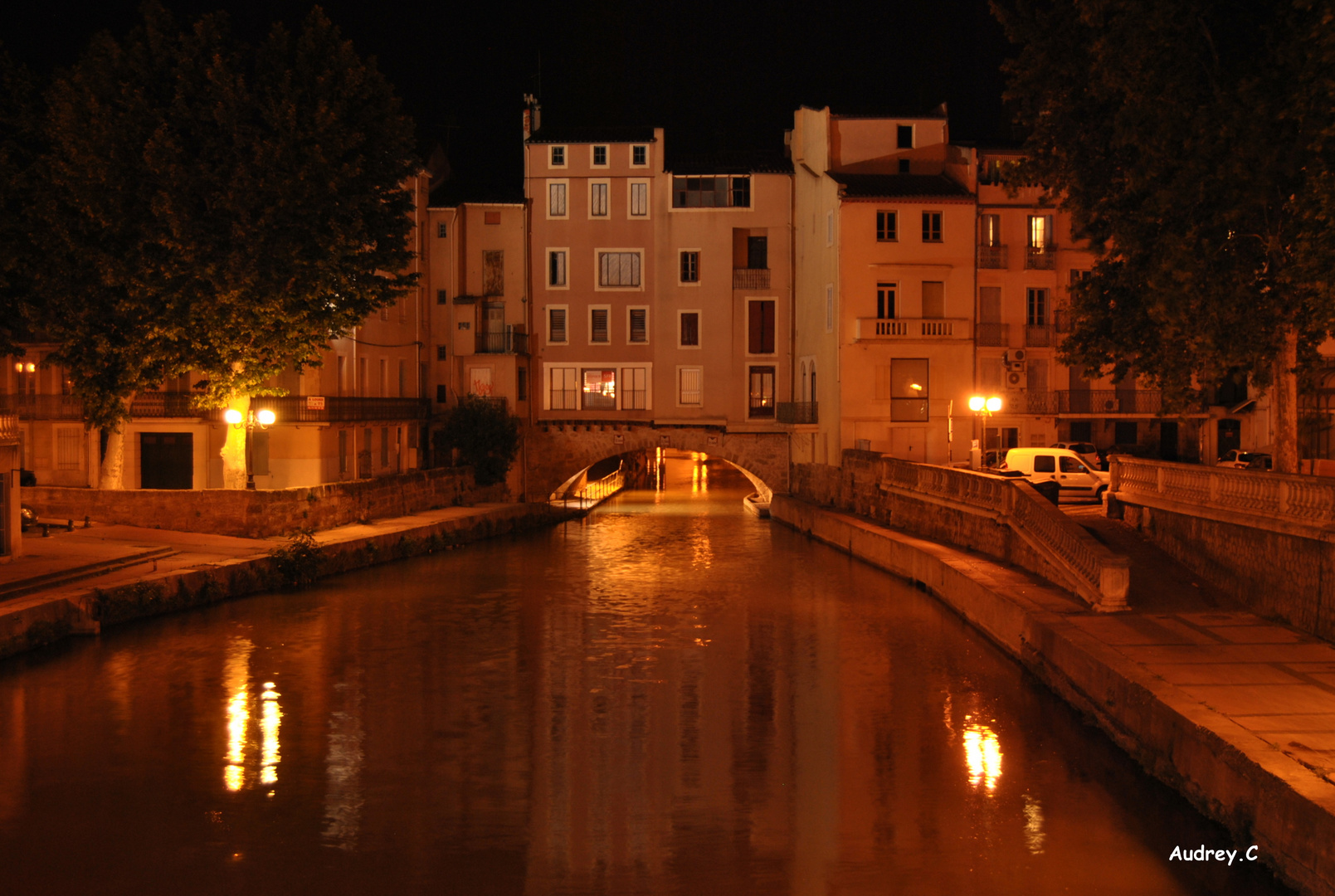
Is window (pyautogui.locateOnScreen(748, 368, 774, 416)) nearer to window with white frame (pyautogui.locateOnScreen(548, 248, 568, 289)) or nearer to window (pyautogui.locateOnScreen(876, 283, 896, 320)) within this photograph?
window (pyautogui.locateOnScreen(876, 283, 896, 320))

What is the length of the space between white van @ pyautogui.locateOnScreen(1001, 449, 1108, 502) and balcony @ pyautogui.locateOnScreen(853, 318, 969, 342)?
9019 mm

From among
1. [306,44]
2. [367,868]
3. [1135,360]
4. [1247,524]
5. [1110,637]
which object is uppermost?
[306,44]

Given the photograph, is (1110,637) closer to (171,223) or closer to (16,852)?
(16,852)

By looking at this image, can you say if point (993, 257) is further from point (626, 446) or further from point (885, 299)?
point (626, 446)

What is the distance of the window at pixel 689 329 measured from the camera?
5028 centimetres

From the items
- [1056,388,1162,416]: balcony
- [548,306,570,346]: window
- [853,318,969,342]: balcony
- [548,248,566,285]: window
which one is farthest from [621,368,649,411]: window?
[1056,388,1162,416]: balcony

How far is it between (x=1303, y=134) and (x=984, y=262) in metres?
27.7

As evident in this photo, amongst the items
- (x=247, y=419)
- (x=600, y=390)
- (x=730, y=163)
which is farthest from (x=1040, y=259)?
(x=247, y=419)

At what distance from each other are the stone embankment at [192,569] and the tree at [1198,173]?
2003 cm

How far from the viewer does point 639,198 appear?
5000cm

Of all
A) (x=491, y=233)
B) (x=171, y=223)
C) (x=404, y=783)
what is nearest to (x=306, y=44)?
(x=171, y=223)

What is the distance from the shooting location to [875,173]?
45.4 m

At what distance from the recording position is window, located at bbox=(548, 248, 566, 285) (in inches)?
1978

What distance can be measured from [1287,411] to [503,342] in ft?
115
